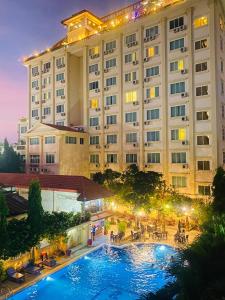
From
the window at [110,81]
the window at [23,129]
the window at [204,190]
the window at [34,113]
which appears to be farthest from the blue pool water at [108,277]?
the window at [23,129]

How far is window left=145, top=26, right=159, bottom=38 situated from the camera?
37469mm

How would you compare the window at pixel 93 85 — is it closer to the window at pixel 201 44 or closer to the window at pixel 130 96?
the window at pixel 130 96

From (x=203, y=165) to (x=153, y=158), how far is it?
657cm

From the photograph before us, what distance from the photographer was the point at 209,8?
109ft

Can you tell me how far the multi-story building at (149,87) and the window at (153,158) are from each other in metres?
0.13

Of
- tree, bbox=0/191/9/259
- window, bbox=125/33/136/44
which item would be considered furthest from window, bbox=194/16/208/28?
tree, bbox=0/191/9/259

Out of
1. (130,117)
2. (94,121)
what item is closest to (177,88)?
(130,117)

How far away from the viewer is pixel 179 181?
34594 millimetres

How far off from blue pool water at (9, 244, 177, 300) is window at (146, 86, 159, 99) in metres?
19.8

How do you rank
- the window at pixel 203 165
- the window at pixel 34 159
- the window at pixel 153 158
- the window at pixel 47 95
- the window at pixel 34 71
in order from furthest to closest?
the window at pixel 34 71 < the window at pixel 47 95 < the window at pixel 34 159 < the window at pixel 153 158 < the window at pixel 203 165

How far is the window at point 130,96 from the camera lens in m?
39.1

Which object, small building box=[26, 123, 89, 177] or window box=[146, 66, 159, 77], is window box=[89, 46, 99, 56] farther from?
small building box=[26, 123, 89, 177]

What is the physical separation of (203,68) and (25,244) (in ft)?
87.0

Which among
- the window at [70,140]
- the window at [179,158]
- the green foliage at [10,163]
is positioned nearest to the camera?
the window at [179,158]
